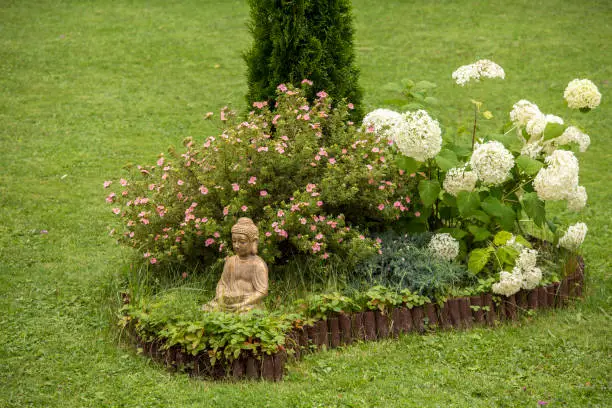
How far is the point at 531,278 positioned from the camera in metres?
6.34

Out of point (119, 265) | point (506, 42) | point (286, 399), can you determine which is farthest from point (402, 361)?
point (506, 42)

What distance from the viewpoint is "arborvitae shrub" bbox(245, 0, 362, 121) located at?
7449 millimetres

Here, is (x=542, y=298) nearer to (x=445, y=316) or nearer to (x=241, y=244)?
(x=445, y=316)

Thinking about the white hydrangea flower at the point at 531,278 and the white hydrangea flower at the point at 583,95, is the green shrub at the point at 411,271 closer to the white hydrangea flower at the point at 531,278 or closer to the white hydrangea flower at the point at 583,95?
the white hydrangea flower at the point at 531,278

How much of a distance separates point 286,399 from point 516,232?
342 cm

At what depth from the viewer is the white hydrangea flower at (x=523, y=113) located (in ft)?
23.0

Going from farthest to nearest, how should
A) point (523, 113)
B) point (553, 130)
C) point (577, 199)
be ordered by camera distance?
point (523, 113), point (577, 199), point (553, 130)

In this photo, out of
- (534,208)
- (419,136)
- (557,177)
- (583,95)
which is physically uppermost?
(583,95)

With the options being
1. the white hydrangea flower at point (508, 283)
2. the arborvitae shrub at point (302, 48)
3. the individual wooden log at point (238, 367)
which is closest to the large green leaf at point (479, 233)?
the white hydrangea flower at point (508, 283)

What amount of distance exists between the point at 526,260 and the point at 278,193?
219 cm

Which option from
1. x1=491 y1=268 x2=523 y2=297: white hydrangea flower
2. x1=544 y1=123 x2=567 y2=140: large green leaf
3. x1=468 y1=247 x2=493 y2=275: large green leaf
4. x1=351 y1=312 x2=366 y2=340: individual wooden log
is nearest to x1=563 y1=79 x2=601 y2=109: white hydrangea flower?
x1=544 y1=123 x2=567 y2=140: large green leaf

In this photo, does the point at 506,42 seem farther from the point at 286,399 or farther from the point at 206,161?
the point at 286,399

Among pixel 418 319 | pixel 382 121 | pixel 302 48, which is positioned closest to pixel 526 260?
pixel 418 319

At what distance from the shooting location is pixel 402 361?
18.7ft
